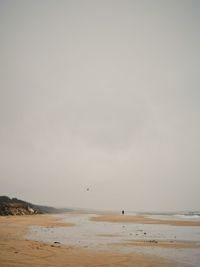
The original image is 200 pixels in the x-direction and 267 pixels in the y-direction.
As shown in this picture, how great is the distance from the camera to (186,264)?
13633mm

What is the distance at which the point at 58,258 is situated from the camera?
46.1ft

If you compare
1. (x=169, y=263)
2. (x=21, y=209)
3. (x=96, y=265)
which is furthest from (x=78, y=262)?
(x=21, y=209)

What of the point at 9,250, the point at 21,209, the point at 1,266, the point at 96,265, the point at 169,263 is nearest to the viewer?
the point at 1,266

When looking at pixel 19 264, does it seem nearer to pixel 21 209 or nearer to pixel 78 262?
pixel 78 262

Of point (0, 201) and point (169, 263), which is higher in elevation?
point (0, 201)

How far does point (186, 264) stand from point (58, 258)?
643 centimetres

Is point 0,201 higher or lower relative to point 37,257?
higher

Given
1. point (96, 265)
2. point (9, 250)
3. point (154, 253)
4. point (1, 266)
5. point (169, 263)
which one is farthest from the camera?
point (154, 253)

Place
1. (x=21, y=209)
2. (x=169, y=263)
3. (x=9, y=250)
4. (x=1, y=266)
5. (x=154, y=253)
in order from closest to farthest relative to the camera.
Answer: (x=1, y=266) → (x=169, y=263) → (x=9, y=250) → (x=154, y=253) → (x=21, y=209)

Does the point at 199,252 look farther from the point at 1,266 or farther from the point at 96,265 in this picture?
the point at 1,266

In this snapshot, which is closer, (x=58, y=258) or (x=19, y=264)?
(x=19, y=264)

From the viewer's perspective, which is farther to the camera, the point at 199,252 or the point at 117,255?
the point at 199,252

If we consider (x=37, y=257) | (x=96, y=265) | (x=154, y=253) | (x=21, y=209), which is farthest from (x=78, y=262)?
(x=21, y=209)

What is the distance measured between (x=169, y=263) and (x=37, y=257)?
21.9 ft
